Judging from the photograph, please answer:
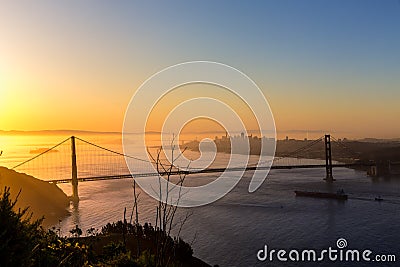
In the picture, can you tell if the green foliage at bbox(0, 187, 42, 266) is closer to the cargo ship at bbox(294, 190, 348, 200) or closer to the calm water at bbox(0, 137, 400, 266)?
the calm water at bbox(0, 137, 400, 266)

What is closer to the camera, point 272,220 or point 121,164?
point 272,220

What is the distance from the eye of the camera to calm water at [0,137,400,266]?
874cm

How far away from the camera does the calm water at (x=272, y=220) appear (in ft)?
Answer: 28.7

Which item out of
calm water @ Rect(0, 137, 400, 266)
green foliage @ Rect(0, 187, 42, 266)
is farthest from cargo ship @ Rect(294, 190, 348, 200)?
green foliage @ Rect(0, 187, 42, 266)

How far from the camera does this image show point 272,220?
11.6m

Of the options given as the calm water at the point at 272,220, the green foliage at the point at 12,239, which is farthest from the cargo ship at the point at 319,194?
the green foliage at the point at 12,239

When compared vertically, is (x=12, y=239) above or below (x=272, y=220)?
above

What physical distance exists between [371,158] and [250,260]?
72.8 ft

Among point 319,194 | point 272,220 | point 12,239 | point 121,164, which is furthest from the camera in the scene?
point 121,164

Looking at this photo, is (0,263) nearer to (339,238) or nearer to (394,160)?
(339,238)

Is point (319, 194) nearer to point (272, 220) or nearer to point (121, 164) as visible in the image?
point (272, 220)

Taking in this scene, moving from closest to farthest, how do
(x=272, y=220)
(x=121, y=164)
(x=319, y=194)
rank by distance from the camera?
(x=272, y=220) < (x=319, y=194) < (x=121, y=164)

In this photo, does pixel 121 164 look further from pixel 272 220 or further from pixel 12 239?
pixel 12 239

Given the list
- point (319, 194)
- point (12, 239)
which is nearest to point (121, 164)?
point (319, 194)
